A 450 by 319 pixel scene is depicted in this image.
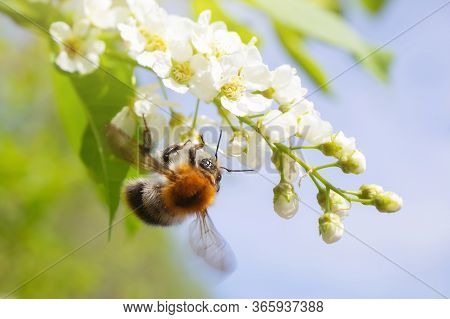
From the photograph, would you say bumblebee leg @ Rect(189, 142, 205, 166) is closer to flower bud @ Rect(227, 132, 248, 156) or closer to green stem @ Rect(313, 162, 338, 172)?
flower bud @ Rect(227, 132, 248, 156)

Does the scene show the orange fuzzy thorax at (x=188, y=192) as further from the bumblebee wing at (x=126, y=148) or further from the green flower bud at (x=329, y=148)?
the green flower bud at (x=329, y=148)

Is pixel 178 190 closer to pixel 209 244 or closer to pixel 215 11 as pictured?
pixel 209 244

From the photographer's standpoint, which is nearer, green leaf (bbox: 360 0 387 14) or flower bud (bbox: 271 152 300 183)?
flower bud (bbox: 271 152 300 183)

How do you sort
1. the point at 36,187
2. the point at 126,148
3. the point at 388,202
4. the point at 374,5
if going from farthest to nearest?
the point at 36,187
the point at 374,5
the point at 126,148
the point at 388,202

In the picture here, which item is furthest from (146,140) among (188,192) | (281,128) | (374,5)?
(374,5)

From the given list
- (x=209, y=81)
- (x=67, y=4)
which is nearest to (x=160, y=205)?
(x=209, y=81)

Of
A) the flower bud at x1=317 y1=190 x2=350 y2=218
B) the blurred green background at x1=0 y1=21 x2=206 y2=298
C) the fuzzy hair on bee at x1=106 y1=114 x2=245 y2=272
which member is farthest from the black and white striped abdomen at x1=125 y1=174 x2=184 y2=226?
the blurred green background at x1=0 y1=21 x2=206 y2=298

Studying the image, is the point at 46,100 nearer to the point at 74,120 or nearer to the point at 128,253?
the point at 128,253
